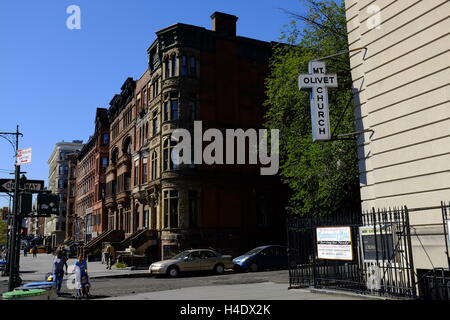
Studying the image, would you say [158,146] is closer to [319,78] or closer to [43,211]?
[43,211]

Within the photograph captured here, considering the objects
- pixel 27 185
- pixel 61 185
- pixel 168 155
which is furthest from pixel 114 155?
pixel 61 185

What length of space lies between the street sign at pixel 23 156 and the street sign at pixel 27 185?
98 cm

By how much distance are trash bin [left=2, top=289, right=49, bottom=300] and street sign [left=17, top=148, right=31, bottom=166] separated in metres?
8.40

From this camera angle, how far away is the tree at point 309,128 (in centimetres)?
2155

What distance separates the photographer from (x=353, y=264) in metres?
12.4

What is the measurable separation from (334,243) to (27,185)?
12.3 m

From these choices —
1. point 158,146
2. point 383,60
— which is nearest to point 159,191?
point 158,146

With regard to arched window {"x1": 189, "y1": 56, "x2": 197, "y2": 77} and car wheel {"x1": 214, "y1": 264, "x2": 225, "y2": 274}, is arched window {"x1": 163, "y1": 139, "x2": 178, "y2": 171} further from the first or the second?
car wheel {"x1": 214, "y1": 264, "x2": 225, "y2": 274}

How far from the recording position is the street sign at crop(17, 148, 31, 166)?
16766 mm

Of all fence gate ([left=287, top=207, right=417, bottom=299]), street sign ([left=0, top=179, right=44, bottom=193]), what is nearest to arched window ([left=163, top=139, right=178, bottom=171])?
street sign ([left=0, top=179, right=44, bottom=193])

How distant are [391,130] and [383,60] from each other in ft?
6.72

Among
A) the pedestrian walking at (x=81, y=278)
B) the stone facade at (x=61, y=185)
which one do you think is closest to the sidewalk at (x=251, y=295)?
the pedestrian walking at (x=81, y=278)

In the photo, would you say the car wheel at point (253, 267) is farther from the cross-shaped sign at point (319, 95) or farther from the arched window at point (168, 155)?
the cross-shaped sign at point (319, 95)

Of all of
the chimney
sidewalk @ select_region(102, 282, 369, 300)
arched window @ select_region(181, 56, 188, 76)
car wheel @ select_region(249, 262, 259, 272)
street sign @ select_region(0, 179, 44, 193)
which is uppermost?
the chimney
